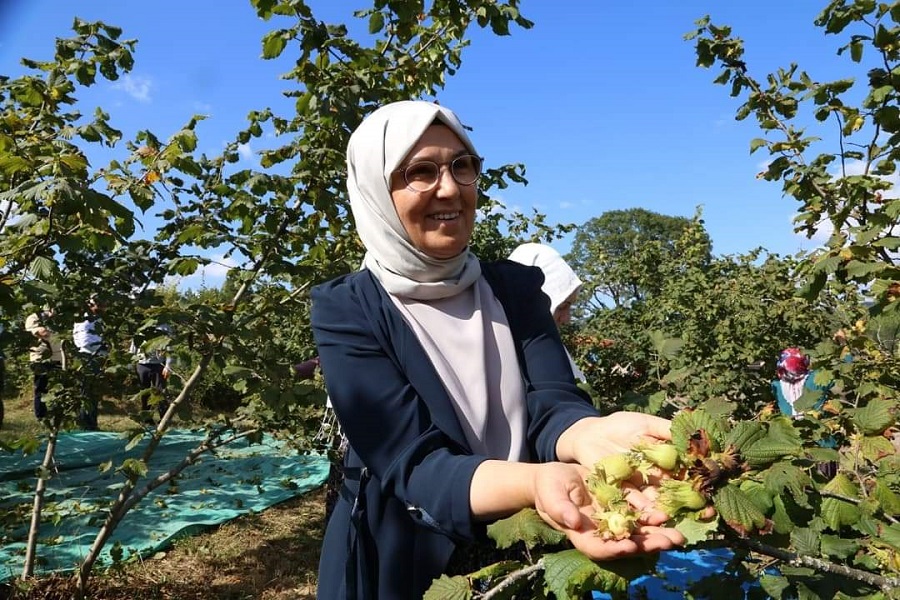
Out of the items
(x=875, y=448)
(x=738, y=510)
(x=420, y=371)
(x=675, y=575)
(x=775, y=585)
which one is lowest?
(x=675, y=575)

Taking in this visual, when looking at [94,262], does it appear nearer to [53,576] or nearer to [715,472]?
[53,576]

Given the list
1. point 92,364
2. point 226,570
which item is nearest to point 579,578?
point 92,364

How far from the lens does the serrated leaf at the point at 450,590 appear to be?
92 centimetres

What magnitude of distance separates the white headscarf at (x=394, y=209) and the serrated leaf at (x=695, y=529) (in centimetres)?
68

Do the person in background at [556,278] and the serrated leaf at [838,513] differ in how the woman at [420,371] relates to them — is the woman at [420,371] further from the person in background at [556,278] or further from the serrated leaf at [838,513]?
the person in background at [556,278]

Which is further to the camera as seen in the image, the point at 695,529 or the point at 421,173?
the point at 421,173

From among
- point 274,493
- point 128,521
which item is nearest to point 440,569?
point 128,521

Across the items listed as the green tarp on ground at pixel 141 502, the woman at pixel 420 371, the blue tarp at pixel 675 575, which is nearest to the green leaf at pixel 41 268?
the green tarp on ground at pixel 141 502

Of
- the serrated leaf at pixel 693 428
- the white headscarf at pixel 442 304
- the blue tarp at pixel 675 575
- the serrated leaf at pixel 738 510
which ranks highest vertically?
the white headscarf at pixel 442 304

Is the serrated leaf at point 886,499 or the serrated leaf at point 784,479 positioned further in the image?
the serrated leaf at point 886,499

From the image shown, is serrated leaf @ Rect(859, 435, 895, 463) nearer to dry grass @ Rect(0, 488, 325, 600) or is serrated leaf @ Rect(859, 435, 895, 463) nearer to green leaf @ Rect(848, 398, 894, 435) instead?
green leaf @ Rect(848, 398, 894, 435)

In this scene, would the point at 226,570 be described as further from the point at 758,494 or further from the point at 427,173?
the point at 758,494

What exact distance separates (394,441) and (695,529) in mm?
536

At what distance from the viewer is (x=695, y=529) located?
770 mm
